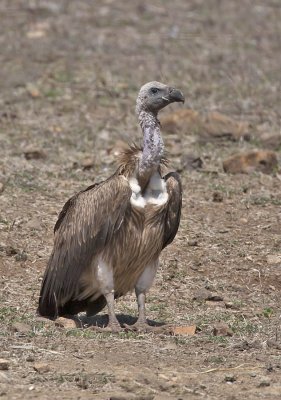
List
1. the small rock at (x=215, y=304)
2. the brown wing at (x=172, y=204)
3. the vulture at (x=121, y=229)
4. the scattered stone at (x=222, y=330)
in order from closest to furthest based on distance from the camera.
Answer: the scattered stone at (x=222, y=330) → the vulture at (x=121, y=229) → the brown wing at (x=172, y=204) → the small rock at (x=215, y=304)

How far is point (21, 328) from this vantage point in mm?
7352

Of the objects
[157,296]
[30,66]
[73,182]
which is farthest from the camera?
[30,66]

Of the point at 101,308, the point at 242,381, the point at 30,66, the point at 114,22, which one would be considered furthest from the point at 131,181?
the point at 114,22

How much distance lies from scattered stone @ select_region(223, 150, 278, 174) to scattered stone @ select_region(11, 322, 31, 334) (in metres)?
4.63

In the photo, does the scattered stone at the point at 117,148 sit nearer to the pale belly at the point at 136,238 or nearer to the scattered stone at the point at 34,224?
the scattered stone at the point at 34,224

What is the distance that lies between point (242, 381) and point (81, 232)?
1962 millimetres

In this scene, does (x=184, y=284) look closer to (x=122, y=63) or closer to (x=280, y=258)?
(x=280, y=258)

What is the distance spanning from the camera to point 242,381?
6465mm

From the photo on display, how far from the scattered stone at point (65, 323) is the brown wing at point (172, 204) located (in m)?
0.85

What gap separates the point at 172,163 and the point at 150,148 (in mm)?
3976

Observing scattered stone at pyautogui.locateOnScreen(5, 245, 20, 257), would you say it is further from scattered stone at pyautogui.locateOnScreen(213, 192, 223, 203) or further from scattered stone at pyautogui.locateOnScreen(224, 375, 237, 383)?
scattered stone at pyautogui.locateOnScreen(224, 375, 237, 383)

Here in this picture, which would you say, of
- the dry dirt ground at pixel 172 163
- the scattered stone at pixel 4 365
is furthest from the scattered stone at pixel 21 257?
the scattered stone at pixel 4 365

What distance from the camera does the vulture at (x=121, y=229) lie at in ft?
25.9

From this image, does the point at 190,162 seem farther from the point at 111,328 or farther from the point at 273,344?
the point at 273,344
